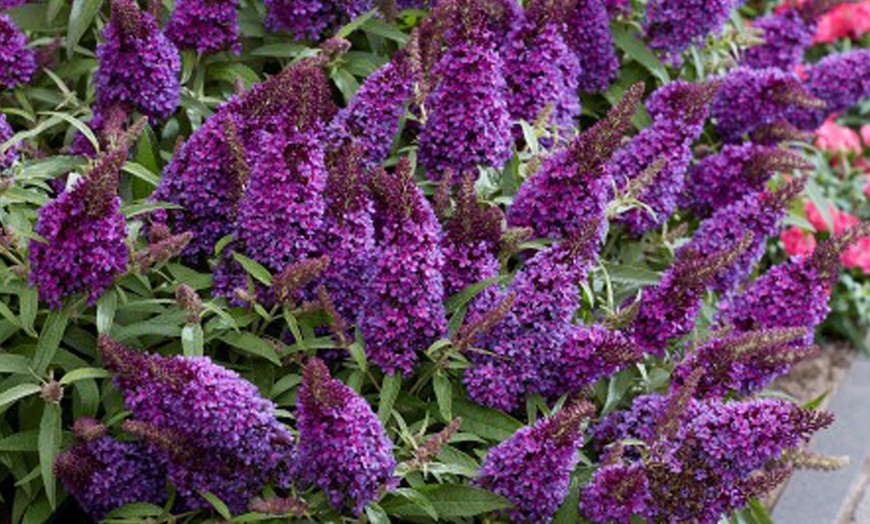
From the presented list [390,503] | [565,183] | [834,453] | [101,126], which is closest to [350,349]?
[390,503]

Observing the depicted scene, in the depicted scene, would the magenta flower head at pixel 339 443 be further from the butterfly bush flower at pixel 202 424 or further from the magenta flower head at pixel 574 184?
the magenta flower head at pixel 574 184

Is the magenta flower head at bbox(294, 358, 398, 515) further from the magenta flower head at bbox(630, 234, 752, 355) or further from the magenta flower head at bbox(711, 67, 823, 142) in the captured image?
the magenta flower head at bbox(711, 67, 823, 142)

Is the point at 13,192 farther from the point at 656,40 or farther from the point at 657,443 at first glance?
the point at 656,40

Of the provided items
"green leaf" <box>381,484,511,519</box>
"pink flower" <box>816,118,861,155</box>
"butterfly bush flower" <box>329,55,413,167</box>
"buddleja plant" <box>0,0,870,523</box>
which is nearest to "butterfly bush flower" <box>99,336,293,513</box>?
"buddleja plant" <box>0,0,870,523</box>

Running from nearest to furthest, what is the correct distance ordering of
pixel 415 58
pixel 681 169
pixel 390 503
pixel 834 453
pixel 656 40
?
1. pixel 390 503
2. pixel 415 58
3. pixel 681 169
4. pixel 656 40
5. pixel 834 453

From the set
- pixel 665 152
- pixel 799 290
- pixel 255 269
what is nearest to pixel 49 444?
pixel 255 269

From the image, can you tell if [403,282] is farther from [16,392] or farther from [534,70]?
[534,70]
